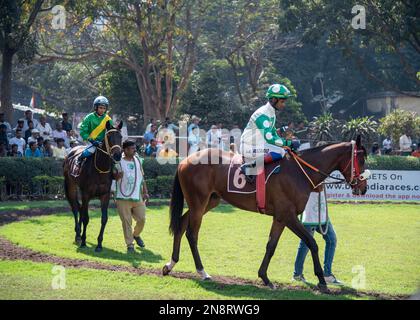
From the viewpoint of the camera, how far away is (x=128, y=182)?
12203mm

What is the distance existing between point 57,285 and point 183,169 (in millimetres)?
2656

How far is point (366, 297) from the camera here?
28.3ft

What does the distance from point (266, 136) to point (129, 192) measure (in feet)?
11.9

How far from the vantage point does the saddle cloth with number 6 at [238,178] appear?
31.7 ft

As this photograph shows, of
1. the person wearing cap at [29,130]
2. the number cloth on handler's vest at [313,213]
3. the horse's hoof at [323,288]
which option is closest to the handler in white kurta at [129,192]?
the number cloth on handler's vest at [313,213]

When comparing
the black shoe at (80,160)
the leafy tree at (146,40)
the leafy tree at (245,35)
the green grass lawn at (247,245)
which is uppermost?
the leafy tree at (245,35)

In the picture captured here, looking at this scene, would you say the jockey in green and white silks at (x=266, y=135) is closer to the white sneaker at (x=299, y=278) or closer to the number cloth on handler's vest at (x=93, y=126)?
the white sneaker at (x=299, y=278)

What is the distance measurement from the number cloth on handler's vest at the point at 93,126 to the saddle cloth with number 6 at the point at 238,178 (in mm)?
3492

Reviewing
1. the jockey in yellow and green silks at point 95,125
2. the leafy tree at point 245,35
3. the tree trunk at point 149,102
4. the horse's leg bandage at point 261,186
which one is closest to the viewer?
the horse's leg bandage at point 261,186

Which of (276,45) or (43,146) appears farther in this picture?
(276,45)

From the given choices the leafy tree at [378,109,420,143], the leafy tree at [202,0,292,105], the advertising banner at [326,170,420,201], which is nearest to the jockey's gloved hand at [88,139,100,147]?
the advertising banner at [326,170,420,201]
